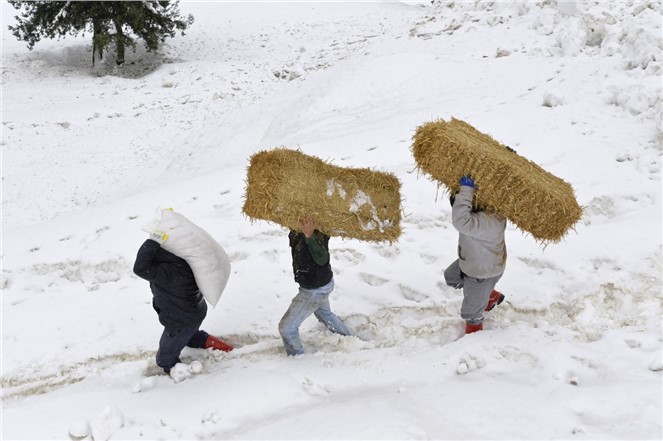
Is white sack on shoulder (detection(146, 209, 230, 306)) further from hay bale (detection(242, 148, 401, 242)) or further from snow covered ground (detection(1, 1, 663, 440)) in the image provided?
snow covered ground (detection(1, 1, 663, 440))

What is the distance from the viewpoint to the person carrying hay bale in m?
4.16

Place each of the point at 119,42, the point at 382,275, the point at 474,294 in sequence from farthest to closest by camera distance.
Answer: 1. the point at 119,42
2. the point at 382,275
3. the point at 474,294

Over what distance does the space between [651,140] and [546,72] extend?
3.80 m

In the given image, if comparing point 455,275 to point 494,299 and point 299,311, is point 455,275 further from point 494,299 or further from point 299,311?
point 299,311

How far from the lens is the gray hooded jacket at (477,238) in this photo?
13.4ft

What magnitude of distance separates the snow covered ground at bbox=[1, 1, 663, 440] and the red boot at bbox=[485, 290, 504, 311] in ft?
0.50

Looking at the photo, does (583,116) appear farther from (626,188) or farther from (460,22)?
(460,22)

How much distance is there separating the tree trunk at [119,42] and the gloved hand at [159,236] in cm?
1728

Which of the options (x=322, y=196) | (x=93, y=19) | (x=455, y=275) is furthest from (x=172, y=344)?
(x=93, y=19)

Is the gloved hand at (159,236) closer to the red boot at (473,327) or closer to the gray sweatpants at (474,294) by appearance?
the gray sweatpants at (474,294)

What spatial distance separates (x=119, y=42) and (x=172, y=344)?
58.2 feet

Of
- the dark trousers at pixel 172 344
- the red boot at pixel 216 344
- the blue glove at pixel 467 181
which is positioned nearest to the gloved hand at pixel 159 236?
the dark trousers at pixel 172 344

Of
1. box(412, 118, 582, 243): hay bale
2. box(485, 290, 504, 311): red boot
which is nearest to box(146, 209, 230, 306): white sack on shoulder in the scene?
box(412, 118, 582, 243): hay bale

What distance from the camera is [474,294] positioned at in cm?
454
